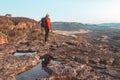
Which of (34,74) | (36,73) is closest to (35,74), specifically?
(34,74)

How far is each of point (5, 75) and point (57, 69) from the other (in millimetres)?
3358

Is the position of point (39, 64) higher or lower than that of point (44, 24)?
lower

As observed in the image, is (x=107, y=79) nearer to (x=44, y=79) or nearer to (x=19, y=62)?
(x=44, y=79)

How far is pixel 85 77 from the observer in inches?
524

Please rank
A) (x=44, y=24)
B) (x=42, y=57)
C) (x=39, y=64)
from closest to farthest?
(x=39, y=64), (x=42, y=57), (x=44, y=24)

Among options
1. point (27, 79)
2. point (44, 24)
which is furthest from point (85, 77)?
point (44, 24)

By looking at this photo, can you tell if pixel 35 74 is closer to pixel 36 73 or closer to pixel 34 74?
pixel 34 74

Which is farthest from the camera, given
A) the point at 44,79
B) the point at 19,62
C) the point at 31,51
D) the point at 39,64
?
the point at 31,51

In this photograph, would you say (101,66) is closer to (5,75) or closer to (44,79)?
(44,79)

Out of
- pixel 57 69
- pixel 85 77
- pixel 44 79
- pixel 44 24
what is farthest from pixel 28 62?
pixel 44 24

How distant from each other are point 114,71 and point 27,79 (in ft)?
18.1

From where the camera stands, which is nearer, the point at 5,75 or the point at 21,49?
the point at 5,75

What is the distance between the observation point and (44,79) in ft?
41.9

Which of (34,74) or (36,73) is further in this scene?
(36,73)
